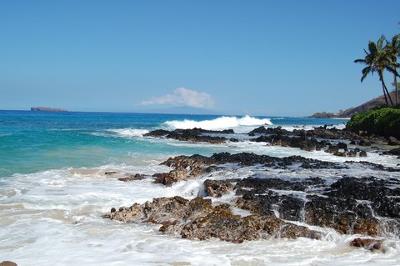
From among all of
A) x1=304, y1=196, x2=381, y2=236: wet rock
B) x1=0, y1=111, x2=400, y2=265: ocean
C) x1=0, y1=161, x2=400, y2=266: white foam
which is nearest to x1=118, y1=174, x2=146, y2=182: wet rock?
x1=0, y1=111, x2=400, y2=265: ocean

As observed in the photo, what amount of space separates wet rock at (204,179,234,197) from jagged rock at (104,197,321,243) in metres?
2.00

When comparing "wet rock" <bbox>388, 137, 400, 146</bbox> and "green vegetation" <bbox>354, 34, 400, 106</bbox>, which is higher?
"green vegetation" <bbox>354, 34, 400, 106</bbox>

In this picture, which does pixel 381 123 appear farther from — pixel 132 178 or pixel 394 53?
pixel 132 178

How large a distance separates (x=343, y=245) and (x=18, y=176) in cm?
1260

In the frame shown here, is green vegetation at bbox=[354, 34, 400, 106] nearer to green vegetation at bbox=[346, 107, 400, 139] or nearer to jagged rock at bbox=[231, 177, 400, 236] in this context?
green vegetation at bbox=[346, 107, 400, 139]

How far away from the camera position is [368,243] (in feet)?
31.7

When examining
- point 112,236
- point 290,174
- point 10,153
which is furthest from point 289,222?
point 10,153

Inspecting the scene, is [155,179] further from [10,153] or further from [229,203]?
[10,153]

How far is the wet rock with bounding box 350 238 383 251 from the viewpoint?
9.52 metres

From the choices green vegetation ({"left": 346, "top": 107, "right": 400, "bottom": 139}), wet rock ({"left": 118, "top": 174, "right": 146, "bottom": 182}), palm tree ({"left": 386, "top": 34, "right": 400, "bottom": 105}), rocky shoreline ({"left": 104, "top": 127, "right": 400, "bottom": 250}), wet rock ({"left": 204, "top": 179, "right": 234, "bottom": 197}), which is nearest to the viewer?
rocky shoreline ({"left": 104, "top": 127, "right": 400, "bottom": 250})

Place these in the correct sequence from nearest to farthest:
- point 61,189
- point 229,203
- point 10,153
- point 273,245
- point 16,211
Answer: point 273,245 → point 16,211 → point 229,203 → point 61,189 → point 10,153

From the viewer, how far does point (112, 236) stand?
1020cm

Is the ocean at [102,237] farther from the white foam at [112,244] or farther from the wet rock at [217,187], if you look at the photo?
the wet rock at [217,187]

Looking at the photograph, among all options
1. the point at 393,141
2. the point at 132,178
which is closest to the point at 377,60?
the point at 393,141
